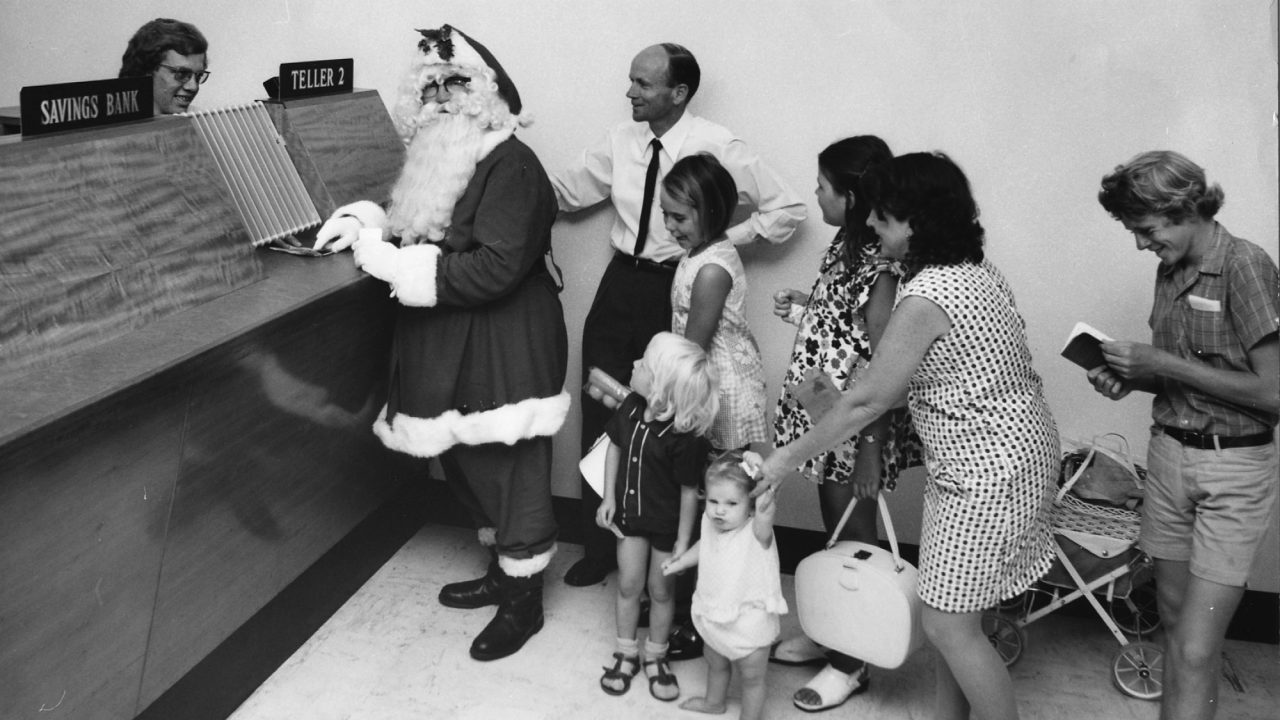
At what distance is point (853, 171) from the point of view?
3.21 meters

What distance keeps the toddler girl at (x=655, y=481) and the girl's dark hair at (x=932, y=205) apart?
2.48ft

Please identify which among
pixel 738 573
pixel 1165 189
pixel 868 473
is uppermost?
pixel 1165 189

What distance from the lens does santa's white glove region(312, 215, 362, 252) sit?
12.1ft

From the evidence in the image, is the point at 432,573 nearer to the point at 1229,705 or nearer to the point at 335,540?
the point at 335,540

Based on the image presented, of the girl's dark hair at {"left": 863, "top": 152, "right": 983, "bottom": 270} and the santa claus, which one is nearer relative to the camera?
the girl's dark hair at {"left": 863, "top": 152, "right": 983, "bottom": 270}

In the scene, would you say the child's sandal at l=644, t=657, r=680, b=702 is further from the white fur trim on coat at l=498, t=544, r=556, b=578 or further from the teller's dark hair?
the teller's dark hair

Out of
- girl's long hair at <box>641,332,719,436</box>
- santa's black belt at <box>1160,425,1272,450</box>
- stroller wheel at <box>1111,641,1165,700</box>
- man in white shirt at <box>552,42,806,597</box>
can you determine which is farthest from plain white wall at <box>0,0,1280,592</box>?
girl's long hair at <box>641,332,719,436</box>

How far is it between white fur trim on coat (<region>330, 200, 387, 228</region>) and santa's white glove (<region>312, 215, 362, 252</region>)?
0.03 metres

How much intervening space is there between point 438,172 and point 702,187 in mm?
856


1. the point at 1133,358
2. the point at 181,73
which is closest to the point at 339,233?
the point at 181,73

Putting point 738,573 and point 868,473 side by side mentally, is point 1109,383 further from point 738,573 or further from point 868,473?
point 738,573

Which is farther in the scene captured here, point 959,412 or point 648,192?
point 648,192

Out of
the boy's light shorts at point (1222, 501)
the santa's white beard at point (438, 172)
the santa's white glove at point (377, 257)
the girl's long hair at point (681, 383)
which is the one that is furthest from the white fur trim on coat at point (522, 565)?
the boy's light shorts at point (1222, 501)

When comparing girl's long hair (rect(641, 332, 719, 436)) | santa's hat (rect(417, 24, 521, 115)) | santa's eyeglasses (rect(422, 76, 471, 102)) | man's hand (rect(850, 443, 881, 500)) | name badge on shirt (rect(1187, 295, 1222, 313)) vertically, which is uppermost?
santa's hat (rect(417, 24, 521, 115))
